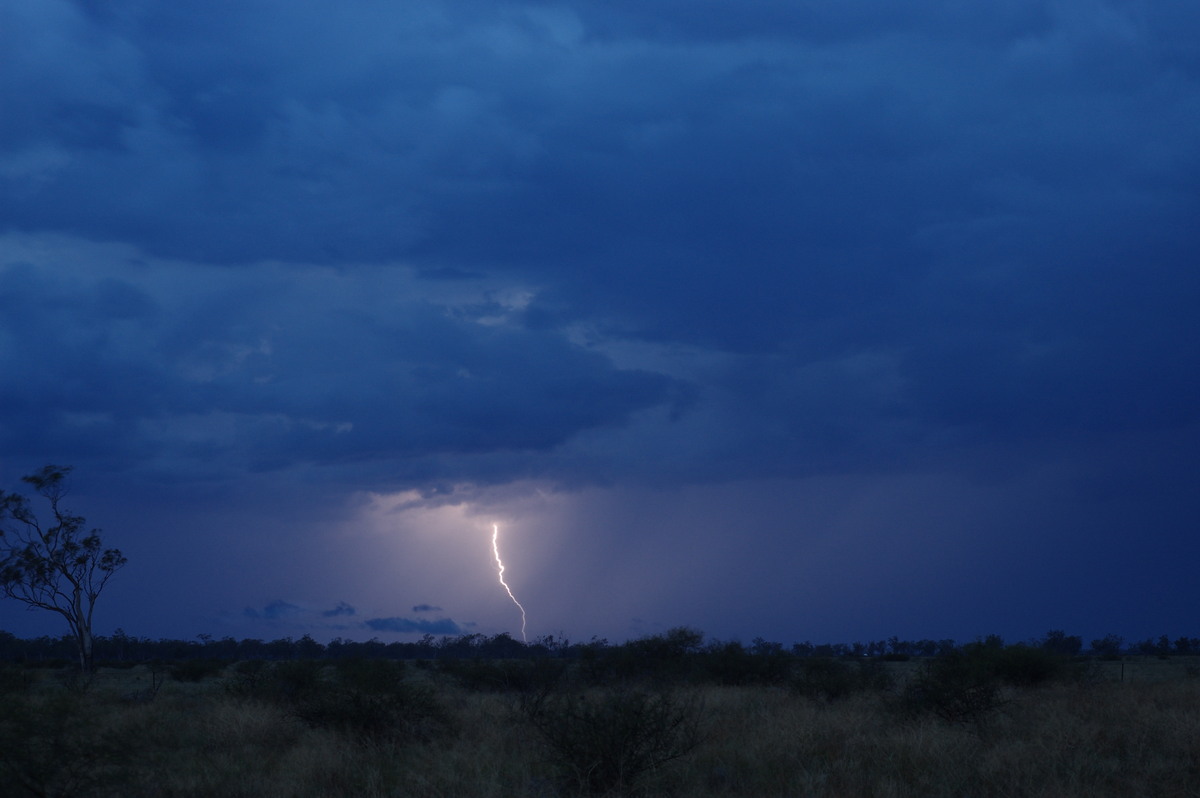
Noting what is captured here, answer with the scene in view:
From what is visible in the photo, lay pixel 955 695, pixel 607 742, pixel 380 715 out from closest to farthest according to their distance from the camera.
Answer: pixel 607 742
pixel 380 715
pixel 955 695

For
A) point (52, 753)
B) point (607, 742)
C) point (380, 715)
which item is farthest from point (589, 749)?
point (380, 715)

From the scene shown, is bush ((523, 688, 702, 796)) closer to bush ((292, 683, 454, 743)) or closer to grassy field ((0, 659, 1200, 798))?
grassy field ((0, 659, 1200, 798))

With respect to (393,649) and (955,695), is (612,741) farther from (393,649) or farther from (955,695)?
(393,649)

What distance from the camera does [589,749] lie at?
39.8 ft

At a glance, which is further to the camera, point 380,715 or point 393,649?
point 393,649


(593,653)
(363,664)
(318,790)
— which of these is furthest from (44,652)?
(318,790)

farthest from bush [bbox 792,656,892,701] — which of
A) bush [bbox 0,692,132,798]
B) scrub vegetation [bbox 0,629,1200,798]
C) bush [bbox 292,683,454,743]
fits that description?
bush [bbox 0,692,132,798]

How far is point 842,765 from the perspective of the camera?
1286cm

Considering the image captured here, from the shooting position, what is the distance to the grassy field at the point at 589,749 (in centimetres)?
1071

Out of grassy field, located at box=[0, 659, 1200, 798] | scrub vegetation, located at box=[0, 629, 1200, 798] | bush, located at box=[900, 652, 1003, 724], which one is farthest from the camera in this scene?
bush, located at box=[900, 652, 1003, 724]

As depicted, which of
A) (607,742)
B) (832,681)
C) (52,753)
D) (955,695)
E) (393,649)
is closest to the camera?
(52,753)

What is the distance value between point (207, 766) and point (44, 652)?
117 m

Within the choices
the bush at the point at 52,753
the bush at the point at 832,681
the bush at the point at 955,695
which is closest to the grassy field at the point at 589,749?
the bush at the point at 52,753

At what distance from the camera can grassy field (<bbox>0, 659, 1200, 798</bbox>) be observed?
35.1 feet
